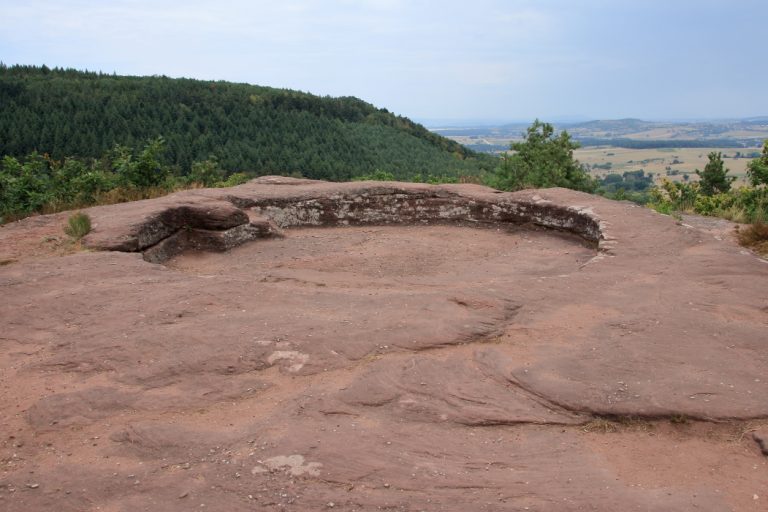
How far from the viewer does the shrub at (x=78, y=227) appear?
7.60m

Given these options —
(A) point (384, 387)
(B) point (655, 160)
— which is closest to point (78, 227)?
(A) point (384, 387)

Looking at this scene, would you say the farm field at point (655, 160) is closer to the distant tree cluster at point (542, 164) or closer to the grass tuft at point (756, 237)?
the distant tree cluster at point (542, 164)

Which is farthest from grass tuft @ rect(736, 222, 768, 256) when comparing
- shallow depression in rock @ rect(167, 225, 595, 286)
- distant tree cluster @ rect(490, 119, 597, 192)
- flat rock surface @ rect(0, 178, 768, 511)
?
distant tree cluster @ rect(490, 119, 597, 192)

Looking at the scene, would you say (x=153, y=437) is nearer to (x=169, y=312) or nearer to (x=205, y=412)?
(x=205, y=412)

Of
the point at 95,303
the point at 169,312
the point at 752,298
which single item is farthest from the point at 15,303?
the point at 752,298

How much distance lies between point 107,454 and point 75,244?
4.59 m

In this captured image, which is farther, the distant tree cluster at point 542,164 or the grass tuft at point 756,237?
the distant tree cluster at point 542,164

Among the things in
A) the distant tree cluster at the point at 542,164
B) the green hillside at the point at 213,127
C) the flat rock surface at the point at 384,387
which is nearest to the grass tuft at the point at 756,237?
the flat rock surface at the point at 384,387

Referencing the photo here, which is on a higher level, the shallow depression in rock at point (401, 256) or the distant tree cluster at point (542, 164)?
the distant tree cluster at point (542, 164)

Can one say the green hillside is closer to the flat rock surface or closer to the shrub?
the shrub

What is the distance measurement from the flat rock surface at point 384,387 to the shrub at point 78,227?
22.8 inches

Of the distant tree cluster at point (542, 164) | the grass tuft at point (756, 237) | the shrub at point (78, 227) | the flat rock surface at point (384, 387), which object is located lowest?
the flat rock surface at point (384, 387)

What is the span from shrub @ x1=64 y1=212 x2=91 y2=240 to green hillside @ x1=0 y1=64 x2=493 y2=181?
861 inches

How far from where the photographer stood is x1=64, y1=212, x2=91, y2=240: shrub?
760 centimetres
